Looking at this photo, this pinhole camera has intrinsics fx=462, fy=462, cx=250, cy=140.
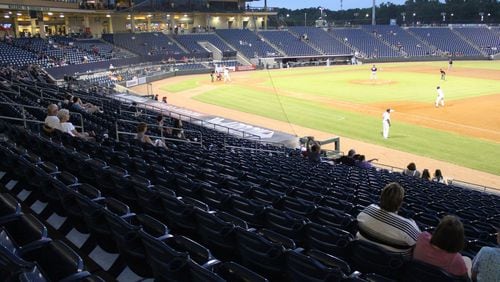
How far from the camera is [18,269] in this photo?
9.54ft

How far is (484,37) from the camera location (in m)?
89.2

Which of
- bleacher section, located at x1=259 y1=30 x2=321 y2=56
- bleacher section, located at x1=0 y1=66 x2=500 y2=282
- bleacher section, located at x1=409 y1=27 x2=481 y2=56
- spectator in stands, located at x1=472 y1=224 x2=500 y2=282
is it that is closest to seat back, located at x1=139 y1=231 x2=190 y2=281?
bleacher section, located at x1=0 y1=66 x2=500 y2=282

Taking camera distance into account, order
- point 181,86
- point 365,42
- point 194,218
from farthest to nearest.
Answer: point 365,42 < point 181,86 < point 194,218

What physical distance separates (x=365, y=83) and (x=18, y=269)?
50.7m

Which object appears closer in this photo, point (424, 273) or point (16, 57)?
point (424, 273)

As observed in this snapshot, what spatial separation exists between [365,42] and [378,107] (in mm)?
53737

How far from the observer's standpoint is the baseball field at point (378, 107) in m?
24.8

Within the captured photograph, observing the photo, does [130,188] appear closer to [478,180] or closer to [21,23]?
[478,180]

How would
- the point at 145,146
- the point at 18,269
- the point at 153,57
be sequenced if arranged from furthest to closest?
the point at 153,57
the point at 145,146
the point at 18,269

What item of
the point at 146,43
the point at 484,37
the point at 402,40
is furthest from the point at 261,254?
the point at 484,37

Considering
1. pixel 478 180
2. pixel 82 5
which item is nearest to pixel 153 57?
pixel 82 5

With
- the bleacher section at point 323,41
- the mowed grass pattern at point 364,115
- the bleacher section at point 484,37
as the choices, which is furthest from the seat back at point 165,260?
the bleacher section at point 484,37

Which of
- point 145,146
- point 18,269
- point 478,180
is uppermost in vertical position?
point 18,269

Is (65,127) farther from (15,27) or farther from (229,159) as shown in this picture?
(15,27)
